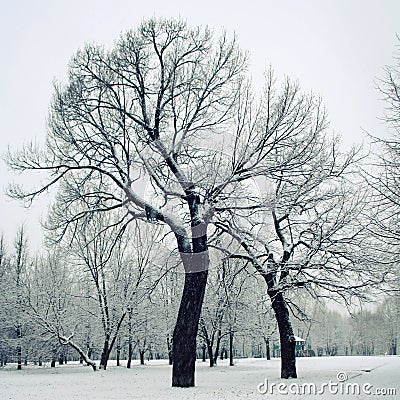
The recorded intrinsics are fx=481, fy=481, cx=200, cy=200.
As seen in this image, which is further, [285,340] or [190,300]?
[285,340]

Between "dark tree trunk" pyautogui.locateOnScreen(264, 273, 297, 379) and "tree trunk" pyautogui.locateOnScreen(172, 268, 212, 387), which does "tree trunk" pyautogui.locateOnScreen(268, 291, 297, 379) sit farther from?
"tree trunk" pyautogui.locateOnScreen(172, 268, 212, 387)

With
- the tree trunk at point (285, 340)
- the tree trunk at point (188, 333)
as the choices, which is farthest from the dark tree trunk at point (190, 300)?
the tree trunk at point (285, 340)

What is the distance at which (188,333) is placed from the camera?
13.5m

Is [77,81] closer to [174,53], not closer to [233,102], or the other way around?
[174,53]

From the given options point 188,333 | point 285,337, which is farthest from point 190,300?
point 285,337

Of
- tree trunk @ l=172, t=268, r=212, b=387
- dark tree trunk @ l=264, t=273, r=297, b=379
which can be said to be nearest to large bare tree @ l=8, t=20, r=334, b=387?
tree trunk @ l=172, t=268, r=212, b=387

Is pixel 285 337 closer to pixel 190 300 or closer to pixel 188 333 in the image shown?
pixel 188 333

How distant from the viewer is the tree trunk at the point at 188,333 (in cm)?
1340

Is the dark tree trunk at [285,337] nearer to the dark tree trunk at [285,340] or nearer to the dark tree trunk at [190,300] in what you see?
the dark tree trunk at [285,340]

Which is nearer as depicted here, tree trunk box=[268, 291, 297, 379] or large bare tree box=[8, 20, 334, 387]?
large bare tree box=[8, 20, 334, 387]

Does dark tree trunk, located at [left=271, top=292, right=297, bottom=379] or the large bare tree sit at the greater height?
the large bare tree

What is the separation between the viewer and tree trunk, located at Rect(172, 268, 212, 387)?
13.4 meters

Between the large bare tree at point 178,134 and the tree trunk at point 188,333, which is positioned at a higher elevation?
the large bare tree at point 178,134

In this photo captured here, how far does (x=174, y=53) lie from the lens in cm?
1494
